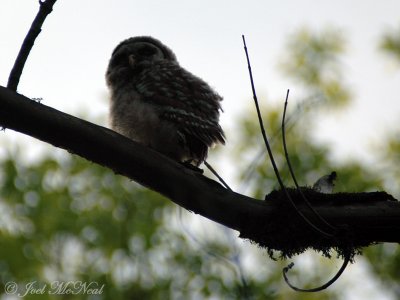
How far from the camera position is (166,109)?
12.3 feet

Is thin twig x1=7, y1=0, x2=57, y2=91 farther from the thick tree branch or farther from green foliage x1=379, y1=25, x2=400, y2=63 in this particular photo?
green foliage x1=379, y1=25, x2=400, y2=63

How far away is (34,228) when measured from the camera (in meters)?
7.54

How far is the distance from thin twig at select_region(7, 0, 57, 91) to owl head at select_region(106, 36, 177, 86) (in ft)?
5.48

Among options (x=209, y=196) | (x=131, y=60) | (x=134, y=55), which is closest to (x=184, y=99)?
(x=131, y=60)

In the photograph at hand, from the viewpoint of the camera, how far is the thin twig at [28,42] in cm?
256

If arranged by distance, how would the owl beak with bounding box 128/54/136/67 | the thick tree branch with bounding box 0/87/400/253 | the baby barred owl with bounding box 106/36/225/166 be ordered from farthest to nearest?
the owl beak with bounding box 128/54/136/67, the baby barred owl with bounding box 106/36/225/166, the thick tree branch with bounding box 0/87/400/253

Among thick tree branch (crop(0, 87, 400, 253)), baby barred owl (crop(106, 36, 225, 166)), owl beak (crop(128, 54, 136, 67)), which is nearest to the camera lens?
thick tree branch (crop(0, 87, 400, 253))

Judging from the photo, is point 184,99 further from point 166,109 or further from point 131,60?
point 131,60

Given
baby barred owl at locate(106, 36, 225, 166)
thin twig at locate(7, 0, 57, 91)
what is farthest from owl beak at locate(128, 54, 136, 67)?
thin twig at locate(7, 0, 57, 91)

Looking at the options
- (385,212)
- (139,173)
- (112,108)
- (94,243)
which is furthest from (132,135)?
(94,243)

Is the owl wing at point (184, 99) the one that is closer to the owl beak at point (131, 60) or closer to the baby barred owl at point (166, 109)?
the baby barred owl at point (166, 109)

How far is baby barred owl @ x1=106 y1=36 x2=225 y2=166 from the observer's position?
3.73 metres

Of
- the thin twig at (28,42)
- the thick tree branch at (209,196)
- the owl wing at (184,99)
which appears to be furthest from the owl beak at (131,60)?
the thick tree branch at (209,196)

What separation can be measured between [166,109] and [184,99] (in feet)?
0.79
